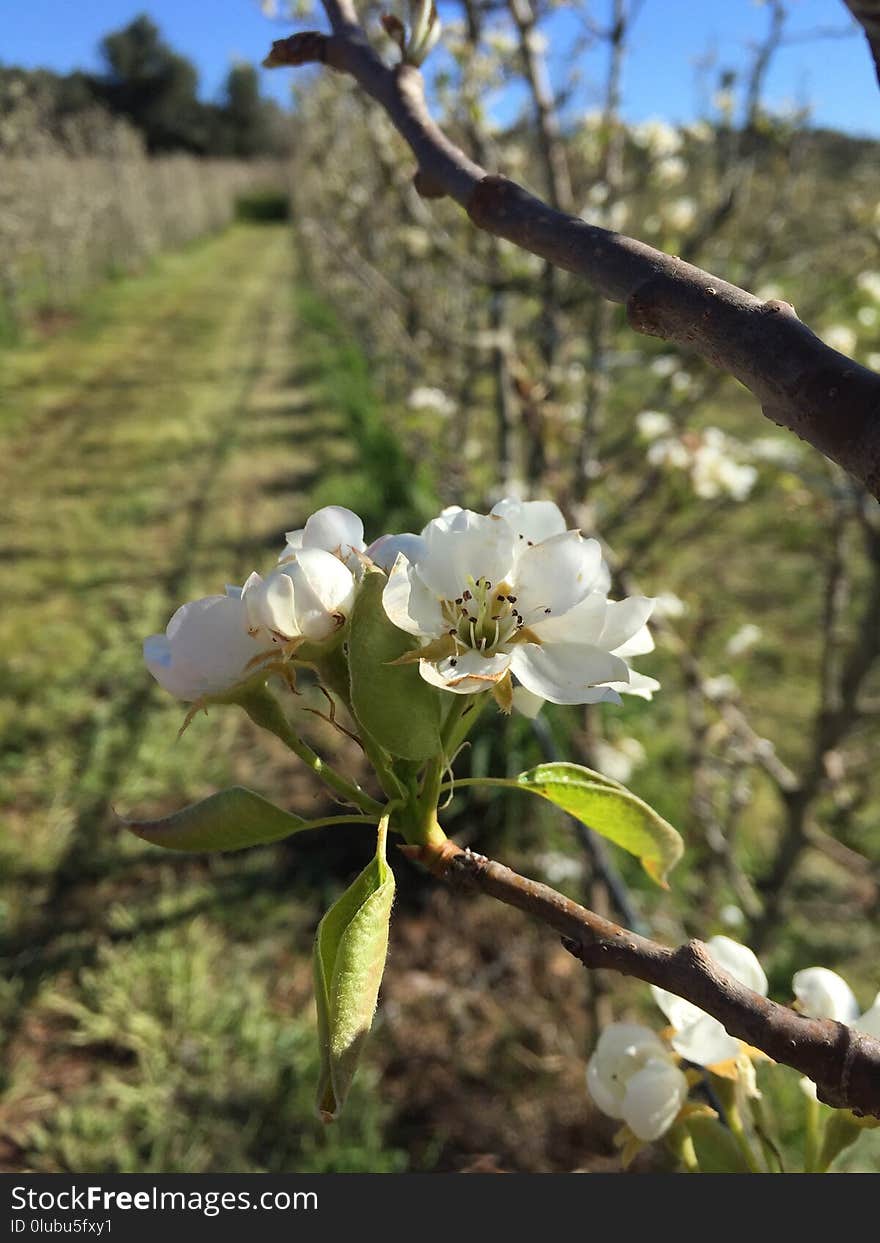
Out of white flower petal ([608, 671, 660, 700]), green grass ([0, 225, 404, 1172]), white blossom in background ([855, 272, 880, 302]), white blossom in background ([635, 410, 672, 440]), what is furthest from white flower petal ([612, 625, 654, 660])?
white blossom in background ([855, 272, 880, 302])

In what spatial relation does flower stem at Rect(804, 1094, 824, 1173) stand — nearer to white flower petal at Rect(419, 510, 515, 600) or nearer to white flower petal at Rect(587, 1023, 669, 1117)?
white flower petal at Rect(587, 1023, 669, 1117)

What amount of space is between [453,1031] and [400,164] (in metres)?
3.82

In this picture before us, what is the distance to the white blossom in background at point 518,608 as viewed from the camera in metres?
0.57

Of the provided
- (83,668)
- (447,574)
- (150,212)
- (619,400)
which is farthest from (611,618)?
(150,212)

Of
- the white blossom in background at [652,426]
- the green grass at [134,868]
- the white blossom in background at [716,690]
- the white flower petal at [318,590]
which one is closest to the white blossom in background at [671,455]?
the white blossom in background at [652,426]

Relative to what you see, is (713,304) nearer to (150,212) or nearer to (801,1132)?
(801,1132)

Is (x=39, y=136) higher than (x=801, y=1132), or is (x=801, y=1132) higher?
(x=39, y=136)

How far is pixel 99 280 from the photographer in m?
15.0

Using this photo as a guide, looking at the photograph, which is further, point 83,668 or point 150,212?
point 150,212

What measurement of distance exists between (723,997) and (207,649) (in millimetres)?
374

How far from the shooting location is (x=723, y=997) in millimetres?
497

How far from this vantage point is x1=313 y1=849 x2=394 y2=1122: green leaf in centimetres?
47

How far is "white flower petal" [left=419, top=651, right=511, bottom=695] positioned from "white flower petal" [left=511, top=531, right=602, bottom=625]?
47mm

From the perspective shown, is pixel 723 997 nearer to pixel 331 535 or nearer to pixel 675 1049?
pixel 675 1049
